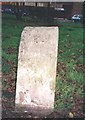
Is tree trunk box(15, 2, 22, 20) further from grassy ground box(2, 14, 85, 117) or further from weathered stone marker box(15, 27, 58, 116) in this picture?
weathered stone marker box(15, 27, 58, 116)

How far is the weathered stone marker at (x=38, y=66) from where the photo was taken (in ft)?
19.0

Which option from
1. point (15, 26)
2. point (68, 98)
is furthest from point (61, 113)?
point (15, 26)

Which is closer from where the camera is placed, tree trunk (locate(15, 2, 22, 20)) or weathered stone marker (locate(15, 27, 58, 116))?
weathered stone marker (locate(15, 27, 58, 116))

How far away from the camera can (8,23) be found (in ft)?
19.3

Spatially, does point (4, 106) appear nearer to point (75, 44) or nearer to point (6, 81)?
point (6, 81)

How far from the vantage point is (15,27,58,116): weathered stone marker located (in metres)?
5.78

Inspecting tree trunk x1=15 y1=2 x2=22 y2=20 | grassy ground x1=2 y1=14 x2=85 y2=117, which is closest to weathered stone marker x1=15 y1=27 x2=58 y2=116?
grassy ground x1=2 y1=14 x2=85 y2=117

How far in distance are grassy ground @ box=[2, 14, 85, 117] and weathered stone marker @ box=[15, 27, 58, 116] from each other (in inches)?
3.4

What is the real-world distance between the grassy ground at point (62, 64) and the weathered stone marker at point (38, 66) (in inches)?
3.4

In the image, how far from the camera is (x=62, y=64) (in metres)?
5.90

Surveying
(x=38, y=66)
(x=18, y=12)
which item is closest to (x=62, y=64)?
(x=38, y=66)

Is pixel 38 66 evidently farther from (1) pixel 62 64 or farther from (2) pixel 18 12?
(2) pixel 18 12

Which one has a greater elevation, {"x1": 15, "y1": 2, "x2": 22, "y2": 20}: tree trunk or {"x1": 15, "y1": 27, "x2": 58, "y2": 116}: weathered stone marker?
{"x1": 15, "y1": 2, "x2": 22, "y2": 20}: tree trunk

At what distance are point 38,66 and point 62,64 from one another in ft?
1.18
